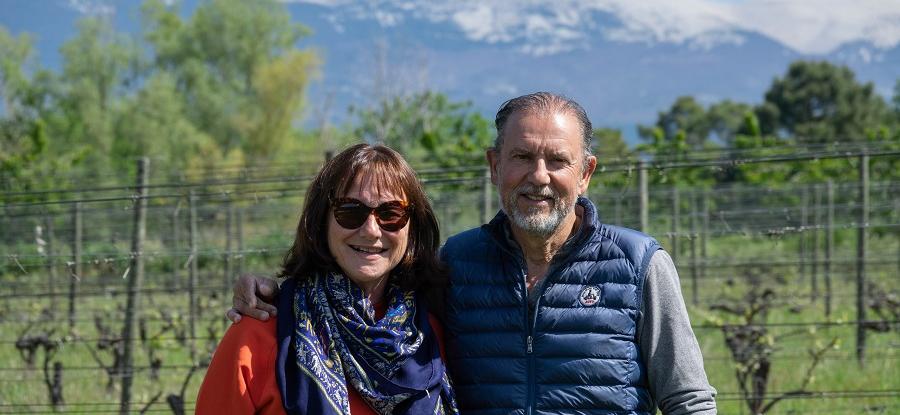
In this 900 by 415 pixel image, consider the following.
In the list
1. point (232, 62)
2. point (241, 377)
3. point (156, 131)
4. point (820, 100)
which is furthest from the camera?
point (232, 62)

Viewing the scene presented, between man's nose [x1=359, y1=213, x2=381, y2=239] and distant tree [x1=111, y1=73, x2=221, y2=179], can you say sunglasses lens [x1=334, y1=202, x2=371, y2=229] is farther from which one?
distant tree [x1=111, y1=73, x2=221, y2=179]

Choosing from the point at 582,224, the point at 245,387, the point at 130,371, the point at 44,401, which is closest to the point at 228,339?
the point at 245,387

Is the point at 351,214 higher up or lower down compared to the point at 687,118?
lower down

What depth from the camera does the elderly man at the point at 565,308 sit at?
2.83m

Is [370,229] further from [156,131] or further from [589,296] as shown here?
[156,131]

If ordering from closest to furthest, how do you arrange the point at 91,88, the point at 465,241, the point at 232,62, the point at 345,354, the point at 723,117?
1. the point at 345,354
2. the point at 465,241
3. the point at 91,88
4. the point at 232,62
5. the point at 723,117

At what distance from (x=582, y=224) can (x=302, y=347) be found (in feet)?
2.62

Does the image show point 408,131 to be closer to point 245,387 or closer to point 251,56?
point 251,56

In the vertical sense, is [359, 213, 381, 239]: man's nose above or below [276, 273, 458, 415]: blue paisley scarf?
above

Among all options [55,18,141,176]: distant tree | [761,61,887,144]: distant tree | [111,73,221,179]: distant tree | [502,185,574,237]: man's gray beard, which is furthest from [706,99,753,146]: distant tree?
[502,185,574,237]: man's gray beard

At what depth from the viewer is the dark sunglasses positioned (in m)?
2.78

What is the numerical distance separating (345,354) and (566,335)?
22.8 inches

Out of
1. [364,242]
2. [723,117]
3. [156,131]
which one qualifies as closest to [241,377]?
[364,242]

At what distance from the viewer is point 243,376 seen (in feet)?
8.56
